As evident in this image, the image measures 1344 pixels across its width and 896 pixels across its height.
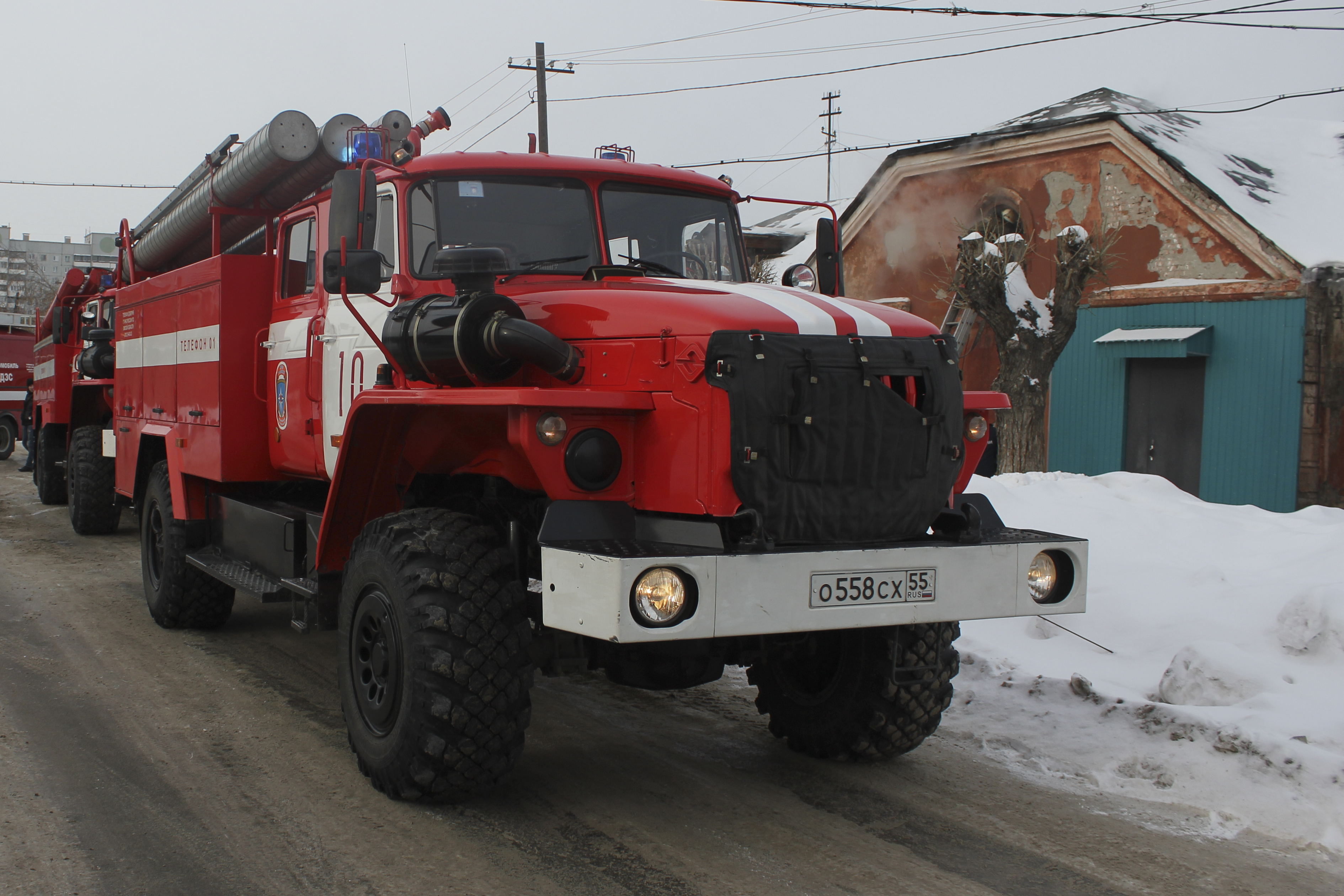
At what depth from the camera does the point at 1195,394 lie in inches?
656

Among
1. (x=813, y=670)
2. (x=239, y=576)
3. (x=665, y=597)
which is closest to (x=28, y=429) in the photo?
(x=239, y=576)

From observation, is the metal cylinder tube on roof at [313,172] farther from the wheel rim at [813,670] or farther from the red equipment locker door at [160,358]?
the wheel rim at [813,670]

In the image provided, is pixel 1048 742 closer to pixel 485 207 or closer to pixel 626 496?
pixel 626 496

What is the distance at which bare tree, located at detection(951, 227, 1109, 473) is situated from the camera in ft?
45.8

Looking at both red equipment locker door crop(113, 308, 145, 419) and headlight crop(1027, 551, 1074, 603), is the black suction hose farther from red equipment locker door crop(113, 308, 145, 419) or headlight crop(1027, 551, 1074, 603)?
red equipment locker door crop(113, 308, 145, 419)

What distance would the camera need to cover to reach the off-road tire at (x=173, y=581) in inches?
279

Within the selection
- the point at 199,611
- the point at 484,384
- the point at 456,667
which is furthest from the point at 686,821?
the point at 199,611

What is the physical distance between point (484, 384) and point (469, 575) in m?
0.69

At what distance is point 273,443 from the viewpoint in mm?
6320

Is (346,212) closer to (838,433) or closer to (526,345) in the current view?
(526,345)

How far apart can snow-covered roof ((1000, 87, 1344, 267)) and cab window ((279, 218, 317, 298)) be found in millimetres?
13589

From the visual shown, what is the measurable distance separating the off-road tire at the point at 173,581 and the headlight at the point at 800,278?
3.92 m

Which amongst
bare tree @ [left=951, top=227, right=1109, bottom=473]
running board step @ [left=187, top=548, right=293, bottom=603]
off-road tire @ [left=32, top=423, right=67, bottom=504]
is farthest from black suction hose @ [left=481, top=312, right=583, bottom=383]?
off-road tire @ [left=32, top=423, right=67, bottom=504]

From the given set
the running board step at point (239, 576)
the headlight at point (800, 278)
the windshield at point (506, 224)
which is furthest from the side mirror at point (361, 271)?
the headlight at point (800, 278)
